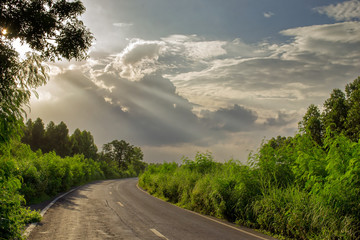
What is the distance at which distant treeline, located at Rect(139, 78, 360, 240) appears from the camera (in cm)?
801

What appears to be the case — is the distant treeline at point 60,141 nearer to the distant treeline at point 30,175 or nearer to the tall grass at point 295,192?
the distant treeline at point 30,175

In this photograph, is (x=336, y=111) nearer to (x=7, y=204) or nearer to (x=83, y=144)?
(x=7, y=204)

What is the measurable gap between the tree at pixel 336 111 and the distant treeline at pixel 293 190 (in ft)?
113

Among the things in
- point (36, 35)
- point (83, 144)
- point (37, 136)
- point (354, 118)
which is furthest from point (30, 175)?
point (83, 144)

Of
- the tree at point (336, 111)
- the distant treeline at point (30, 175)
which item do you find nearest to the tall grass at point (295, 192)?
the distant treeline at point (30, 175)

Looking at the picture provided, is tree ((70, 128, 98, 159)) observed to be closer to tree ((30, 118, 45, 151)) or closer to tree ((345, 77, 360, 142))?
tree ((30, 118, 45, 151))

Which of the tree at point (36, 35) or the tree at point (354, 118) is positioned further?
the tree at point (354, 118)

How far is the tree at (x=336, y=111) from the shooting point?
4434cm

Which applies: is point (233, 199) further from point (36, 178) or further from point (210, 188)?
point (36, 178)

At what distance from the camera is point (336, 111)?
148ft

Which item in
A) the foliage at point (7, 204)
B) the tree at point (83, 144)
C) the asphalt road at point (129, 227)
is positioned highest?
the tree at point (83, 144)

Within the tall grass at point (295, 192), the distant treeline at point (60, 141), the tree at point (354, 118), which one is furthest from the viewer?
the distant treeline at point (60, 141)

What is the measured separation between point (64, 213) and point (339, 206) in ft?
32.7

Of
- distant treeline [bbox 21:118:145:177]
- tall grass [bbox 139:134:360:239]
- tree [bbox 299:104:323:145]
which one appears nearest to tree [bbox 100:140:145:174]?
distant treeline [bbox 21:118:145:177]
